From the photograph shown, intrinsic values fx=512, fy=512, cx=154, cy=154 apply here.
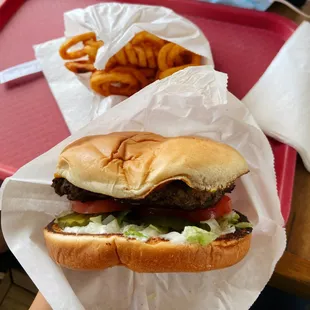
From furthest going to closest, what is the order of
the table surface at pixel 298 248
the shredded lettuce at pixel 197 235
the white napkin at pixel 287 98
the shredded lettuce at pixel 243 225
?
1. the white napkin at pixel 287 98
2. the table surface at pixel 298 248
3. the shredded lettuce at pixel 243 225
4. the shredded lettuce at pixel 197 235

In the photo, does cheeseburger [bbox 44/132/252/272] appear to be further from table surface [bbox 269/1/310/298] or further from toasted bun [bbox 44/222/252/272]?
table surface [bbox 269/1/310/298]

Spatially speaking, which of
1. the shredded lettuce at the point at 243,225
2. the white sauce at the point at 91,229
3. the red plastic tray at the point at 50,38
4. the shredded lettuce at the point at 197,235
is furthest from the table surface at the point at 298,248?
the white sauce at the point at 91,229

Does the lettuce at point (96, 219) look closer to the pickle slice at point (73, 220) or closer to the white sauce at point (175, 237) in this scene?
the pickle slice at point (73, 220)

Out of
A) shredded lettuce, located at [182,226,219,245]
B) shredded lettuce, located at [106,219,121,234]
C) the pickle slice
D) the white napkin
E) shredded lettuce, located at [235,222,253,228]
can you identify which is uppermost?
the white napkin

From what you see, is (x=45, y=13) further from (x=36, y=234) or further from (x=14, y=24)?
(x=36, y=234)

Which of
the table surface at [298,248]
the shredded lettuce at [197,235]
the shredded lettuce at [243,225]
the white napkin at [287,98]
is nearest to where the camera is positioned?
the shredded lettuce at [197,235]

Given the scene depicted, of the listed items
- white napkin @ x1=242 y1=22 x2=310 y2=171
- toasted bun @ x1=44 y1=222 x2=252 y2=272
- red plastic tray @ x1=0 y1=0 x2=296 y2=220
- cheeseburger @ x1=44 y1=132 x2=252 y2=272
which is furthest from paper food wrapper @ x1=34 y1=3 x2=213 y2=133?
toasted bun @ x1=44 y1=222 x2=252 y2=272

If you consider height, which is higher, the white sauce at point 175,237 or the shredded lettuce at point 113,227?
the white sauce at point 175,237

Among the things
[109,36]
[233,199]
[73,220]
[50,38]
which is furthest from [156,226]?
[50,38]

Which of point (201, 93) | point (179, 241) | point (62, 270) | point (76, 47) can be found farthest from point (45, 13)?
point (179, 241)
